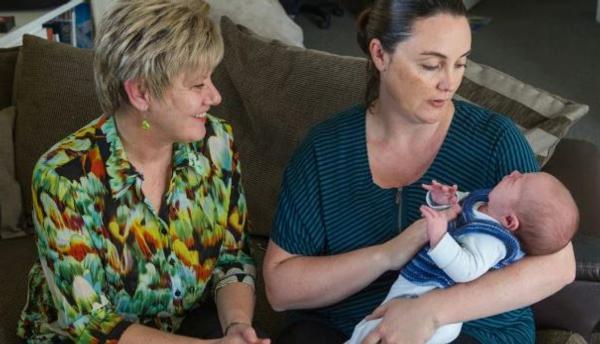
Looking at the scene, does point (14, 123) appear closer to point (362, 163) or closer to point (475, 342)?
point (362, 163)

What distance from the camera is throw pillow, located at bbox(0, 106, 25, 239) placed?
242cm

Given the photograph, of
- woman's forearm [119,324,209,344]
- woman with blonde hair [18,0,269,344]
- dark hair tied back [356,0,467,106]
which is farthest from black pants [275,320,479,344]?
dark hair tied back [356,0,467,106]

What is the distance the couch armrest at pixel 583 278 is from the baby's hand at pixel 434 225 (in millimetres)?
454

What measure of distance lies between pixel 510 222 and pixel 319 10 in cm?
437

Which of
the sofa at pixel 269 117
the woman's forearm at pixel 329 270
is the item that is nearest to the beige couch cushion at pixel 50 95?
the sofa at pixel 269 117

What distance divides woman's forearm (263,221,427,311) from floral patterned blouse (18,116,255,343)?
0.34 feet

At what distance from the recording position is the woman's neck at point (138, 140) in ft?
5.57

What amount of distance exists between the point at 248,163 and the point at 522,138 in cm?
87

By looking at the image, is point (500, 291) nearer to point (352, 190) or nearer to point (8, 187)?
point (352, 190)

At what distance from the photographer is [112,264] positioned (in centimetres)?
170

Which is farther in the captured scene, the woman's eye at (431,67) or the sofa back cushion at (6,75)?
the sofa back cushion at (6,75)

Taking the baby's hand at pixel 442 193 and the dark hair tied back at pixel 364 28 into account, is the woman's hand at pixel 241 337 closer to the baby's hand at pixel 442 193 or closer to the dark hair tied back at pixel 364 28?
the baby's hand at pixel 442 193

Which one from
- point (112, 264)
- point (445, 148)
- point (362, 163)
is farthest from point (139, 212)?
point (445, 148)

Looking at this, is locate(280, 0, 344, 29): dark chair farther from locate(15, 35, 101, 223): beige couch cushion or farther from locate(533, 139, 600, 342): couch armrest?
locate(533, 139, 600, 342): couch armrest
